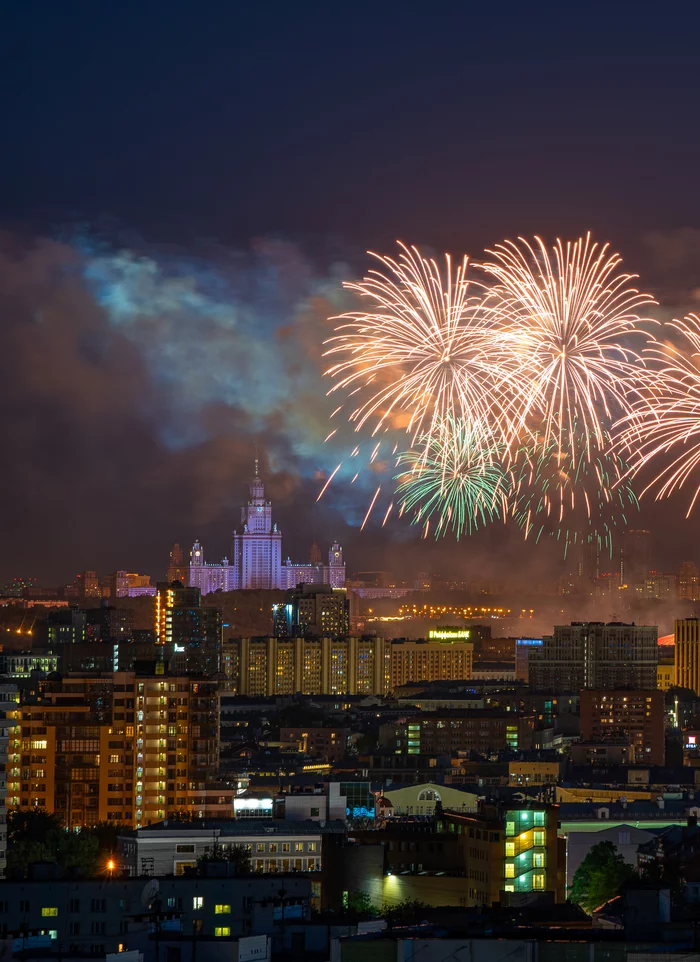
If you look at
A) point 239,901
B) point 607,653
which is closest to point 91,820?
point 239,901

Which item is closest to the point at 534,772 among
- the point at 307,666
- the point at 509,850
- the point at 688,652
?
the point at 509,850

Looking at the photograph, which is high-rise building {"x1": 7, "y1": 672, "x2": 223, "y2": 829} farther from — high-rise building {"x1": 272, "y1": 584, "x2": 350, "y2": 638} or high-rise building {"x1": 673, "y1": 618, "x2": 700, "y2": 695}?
high-rise building {"x1": 272, "y1": 584, "x2": 350, "y2": 638}

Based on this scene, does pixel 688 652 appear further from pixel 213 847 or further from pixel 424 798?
pixel 213 847

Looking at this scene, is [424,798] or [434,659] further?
[434,659]

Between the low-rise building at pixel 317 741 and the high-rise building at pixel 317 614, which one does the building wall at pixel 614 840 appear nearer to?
the low-rise building at pixel 317 741

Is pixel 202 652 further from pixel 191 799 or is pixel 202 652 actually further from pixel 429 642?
pixel 191 799

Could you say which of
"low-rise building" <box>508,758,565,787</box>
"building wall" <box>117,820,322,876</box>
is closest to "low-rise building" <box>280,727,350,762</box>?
"low-rise building" <box>508,758,565,787</box>
